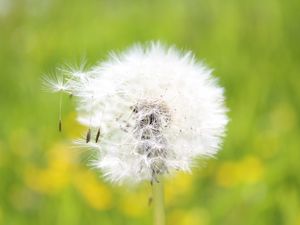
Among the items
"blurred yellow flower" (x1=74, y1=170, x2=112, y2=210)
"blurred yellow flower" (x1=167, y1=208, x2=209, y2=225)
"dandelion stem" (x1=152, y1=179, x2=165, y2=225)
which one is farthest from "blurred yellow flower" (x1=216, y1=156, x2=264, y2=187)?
"dandelion stem" (x1=152, y1=179, x2=165, y2=225)

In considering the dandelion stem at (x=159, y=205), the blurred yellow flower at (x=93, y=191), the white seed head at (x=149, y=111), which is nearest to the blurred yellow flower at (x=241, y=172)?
the blurred yellow flower at (x=93, y=191)

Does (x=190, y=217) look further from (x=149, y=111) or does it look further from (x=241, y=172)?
(x=149, y=111)

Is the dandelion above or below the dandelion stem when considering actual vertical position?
above

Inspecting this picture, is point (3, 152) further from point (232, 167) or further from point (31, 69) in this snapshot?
point (31, 69)

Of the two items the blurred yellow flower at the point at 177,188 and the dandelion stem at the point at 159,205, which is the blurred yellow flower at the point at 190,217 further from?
the dandelion stem at the point at 159,205

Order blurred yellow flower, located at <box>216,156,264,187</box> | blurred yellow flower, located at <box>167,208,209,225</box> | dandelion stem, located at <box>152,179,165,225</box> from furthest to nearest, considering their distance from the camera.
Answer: blurred yellow flower, located at <box>216,156,264,187</box> < blurred yellow flower, located at <box>167,208,209,225</box> < dandelion stem, located at <box>152,179,165,225</box>

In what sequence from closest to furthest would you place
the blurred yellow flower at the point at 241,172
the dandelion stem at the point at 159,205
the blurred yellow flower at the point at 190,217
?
the dandelion stem at the point at 159,205
the blurred yellow flower at the point at 190,217
the blurred yellow flower at the point at 241,172

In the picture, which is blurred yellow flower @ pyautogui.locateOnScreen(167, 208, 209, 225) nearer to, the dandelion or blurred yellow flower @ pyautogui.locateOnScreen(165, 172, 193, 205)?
blurred yellow flower @ pyautogui.locateOnScreen(165, 172, 193, 205)
